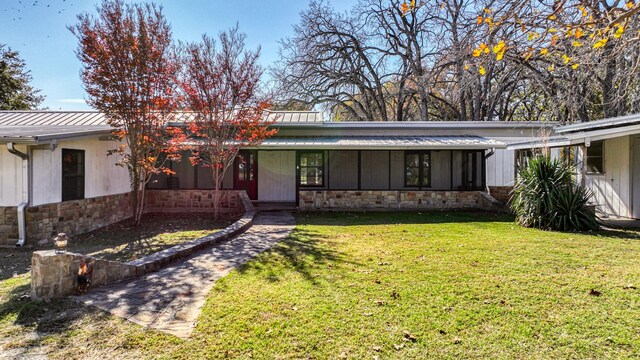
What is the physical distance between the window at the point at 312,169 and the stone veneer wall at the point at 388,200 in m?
1.42

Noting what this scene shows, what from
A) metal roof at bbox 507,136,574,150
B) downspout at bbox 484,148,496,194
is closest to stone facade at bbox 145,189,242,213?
downspout at bbox 484,148,496,194

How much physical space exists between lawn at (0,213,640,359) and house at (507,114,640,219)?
15.0ft

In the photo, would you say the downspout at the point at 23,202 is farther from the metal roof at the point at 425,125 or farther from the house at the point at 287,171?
the metal roof at the point at 425,125

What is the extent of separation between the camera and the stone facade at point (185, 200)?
40.9ft

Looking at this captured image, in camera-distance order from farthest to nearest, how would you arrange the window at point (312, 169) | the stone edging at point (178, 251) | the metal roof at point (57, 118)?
1. the window at point (312, 169)
2. the metal roof at point (57, 118)
3. the stone edging at point (178, 251)

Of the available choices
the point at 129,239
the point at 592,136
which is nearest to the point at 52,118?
the point at 129,239

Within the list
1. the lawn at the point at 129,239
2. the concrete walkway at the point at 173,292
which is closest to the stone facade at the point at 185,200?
the lawn at the point at 129,239

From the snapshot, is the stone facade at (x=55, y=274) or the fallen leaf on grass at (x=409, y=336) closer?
the fallen leaf on grass at (x=409, y=336)

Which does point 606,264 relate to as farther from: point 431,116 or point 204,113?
point 431,116

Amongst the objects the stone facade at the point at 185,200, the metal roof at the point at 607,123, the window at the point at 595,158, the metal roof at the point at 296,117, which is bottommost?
the stone facade at the point at 185,200

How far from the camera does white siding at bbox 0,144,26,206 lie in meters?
7.31

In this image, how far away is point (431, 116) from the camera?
86.5ft

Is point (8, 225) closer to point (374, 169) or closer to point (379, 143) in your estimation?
point (379, 143)

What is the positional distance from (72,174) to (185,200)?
425cm
